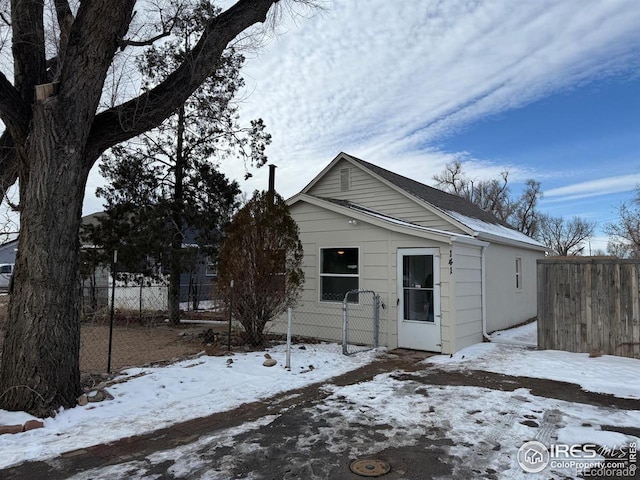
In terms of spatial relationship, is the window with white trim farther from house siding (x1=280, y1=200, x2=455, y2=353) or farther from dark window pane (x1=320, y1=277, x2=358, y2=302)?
house siding (x1=280, y1=200, x2=455, y2=353)

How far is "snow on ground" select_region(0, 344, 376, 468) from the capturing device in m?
4.05

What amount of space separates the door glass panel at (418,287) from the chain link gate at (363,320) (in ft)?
2.20

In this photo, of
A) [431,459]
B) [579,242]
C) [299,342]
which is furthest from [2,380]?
[579,242]

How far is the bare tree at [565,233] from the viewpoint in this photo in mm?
48219

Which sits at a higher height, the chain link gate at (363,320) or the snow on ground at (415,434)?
the chain link gate at (363,320)

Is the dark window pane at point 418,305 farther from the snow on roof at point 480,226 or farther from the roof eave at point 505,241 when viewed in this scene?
the snow on roof at point 480,226

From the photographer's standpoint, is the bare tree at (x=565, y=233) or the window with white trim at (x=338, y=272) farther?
the bare tree at (x=565, y=233)

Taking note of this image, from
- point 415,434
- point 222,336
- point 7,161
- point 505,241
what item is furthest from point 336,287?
point 7,161

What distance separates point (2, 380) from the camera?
4641 mm

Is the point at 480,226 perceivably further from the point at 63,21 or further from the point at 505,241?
the point at 63,21

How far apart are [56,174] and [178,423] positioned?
3221mm

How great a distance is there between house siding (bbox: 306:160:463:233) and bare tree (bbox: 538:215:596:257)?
145 ft

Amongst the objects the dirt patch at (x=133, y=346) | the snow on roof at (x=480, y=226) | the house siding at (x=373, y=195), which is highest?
the house siding at (x=373, y=195)

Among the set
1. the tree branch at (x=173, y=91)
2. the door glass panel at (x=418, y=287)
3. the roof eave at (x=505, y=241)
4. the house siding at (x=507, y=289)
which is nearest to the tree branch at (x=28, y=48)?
the tree branch at (x=173, y=91)
